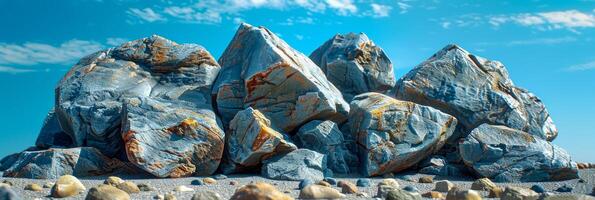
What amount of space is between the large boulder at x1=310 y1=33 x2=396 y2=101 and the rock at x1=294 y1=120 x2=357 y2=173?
2.96 meters

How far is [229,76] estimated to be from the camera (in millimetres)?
12664

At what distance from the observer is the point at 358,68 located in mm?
14883

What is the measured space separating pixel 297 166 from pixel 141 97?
3608mm

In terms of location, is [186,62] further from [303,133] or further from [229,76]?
[303,133]

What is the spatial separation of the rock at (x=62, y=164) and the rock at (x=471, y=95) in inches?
273

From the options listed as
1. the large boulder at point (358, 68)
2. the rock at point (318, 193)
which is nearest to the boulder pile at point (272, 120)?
the large boulder at point (358, 68)

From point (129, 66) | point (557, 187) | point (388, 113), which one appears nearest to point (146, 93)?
point (129, 66)

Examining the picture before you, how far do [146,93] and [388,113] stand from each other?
5.42m

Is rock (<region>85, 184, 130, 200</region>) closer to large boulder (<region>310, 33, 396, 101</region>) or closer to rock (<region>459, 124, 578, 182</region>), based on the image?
rock (<region>459, 124, 578, 182</region>)

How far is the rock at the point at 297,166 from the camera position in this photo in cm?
1023

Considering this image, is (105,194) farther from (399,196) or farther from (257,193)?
(399,196)

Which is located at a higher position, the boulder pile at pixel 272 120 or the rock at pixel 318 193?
the boulder pile at pixel 272 120

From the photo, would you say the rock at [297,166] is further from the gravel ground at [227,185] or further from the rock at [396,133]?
the rock at [396,133]

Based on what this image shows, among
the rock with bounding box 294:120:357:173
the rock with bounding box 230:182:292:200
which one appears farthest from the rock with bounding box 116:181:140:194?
the rock with bounding box 294:120:357:173
